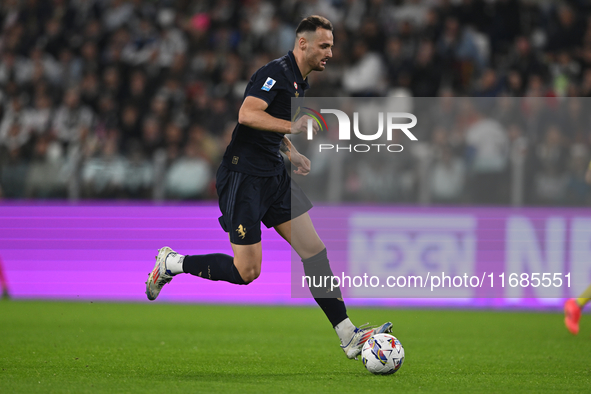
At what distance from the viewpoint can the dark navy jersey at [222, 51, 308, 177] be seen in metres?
5.21

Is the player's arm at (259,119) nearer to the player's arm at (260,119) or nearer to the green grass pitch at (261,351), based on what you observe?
the player's arm at (260,119)

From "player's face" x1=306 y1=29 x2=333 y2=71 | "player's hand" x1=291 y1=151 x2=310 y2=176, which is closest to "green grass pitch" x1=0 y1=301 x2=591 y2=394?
"player's hand" x1=291 y1=151 x2=310 y2=176

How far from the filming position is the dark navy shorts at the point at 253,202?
5332 millimetres

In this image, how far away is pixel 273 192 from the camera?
5.48 meters

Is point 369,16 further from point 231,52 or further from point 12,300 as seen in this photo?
point 12,300

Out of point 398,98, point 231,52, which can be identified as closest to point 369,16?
point 231,52

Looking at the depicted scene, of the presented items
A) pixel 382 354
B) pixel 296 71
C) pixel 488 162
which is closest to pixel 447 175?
pixel 488 162

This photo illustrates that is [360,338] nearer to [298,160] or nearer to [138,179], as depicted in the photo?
[298,160]

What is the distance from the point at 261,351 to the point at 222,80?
7443 millimetres

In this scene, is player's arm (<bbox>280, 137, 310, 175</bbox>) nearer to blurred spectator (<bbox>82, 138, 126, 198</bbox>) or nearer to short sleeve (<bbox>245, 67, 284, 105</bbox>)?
short sleeve (<bbox>245, 67, 284, 105</bbox>)

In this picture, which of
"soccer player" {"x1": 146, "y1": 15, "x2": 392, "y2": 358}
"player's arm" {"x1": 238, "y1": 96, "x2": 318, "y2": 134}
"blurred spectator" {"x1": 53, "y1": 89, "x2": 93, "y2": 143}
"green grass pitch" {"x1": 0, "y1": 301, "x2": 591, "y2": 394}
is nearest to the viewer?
"green grass pitch" {"x1": 0, "y1": 301, "x2": 591, "y2": 394}

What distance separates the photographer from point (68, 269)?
10.4 m

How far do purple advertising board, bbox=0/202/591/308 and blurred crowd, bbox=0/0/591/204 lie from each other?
0.30 m

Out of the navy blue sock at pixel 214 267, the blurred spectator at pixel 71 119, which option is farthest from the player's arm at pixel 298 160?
the blurred spectator at pixel 71 119
